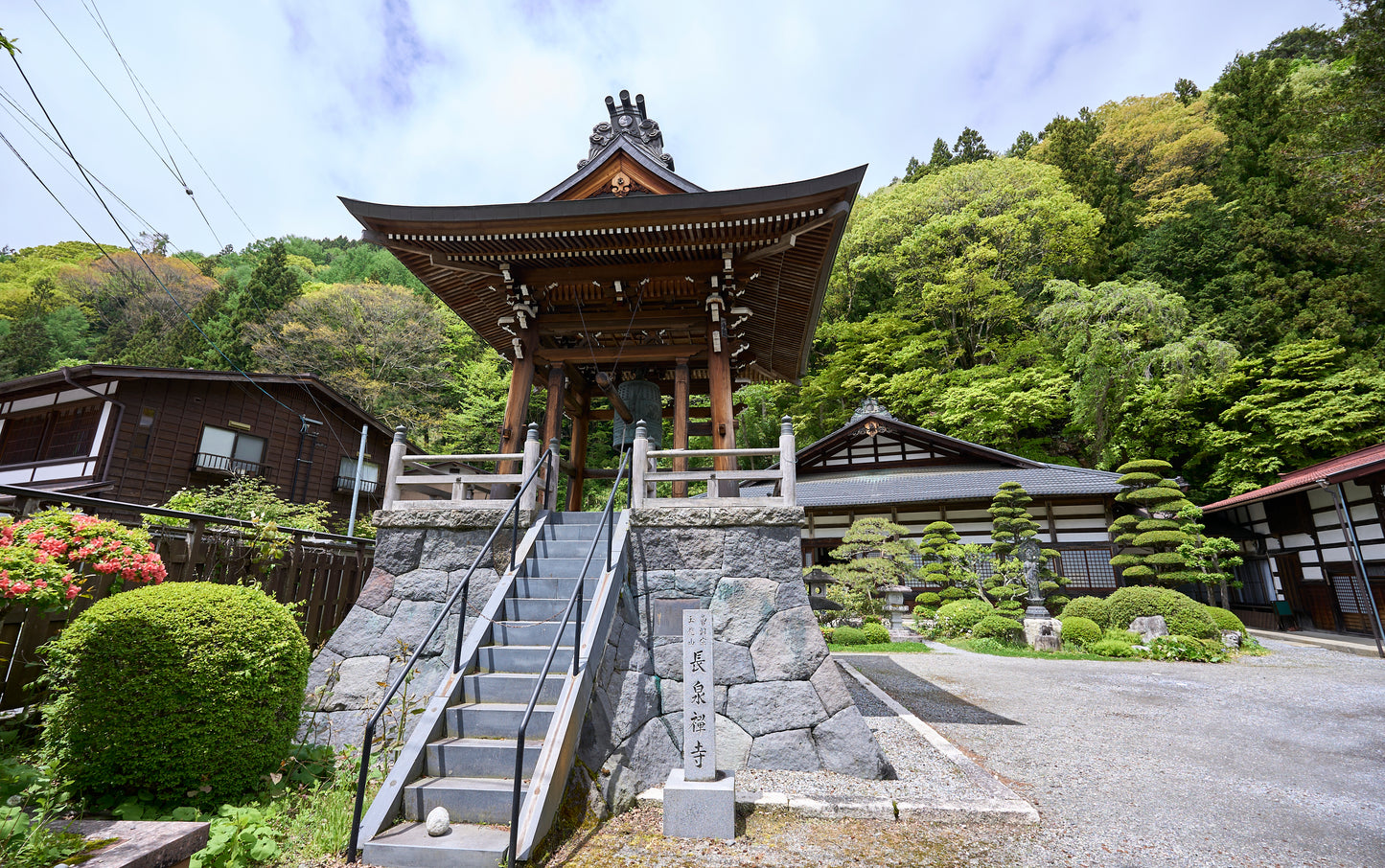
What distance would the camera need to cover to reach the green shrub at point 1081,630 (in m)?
13.7

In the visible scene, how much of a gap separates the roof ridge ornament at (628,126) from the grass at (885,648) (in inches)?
469

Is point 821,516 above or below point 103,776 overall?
above

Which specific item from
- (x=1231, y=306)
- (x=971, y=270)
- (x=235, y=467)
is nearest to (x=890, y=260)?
(x=971, y=270)

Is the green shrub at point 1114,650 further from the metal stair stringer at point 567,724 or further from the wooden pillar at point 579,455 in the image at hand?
the metal stair stringer at point 567,724

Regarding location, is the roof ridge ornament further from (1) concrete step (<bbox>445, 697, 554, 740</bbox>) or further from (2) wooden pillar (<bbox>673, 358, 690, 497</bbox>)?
(1) concrete step (<bbox>445, 697, 554, 740</bbox>)

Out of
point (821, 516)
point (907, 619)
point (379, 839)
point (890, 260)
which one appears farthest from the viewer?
point (890, 260)

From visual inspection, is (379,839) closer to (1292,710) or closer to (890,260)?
(1292,710)

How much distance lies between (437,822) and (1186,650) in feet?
49.1

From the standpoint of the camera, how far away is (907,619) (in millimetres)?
17188

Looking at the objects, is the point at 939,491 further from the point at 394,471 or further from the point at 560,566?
the point at 394,471

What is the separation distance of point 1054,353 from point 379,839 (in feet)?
102

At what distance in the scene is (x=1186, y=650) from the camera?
12.3 m

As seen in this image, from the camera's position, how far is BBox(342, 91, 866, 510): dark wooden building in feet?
24.1

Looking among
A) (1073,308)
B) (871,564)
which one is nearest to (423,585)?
(871,564)
